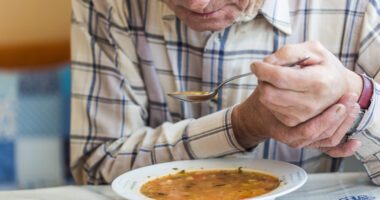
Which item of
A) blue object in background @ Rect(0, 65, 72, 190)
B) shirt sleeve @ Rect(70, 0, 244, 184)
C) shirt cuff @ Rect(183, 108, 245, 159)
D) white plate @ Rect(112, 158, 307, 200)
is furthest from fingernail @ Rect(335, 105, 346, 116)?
blue object in background @ Rect(0, 65, 72, 190)

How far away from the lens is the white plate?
3.18 ft

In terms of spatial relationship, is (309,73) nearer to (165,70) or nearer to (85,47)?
(165,70)

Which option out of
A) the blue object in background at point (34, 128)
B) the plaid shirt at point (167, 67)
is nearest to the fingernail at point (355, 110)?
the plaid shirt at point (167, 67)

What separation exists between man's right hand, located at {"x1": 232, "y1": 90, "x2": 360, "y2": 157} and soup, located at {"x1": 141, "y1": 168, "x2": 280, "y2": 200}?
0.08 metres

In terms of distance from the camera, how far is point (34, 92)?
5.69 ft

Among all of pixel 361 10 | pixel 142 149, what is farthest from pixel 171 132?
pixel 361 10

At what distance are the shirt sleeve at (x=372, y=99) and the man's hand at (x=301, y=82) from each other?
9 cm

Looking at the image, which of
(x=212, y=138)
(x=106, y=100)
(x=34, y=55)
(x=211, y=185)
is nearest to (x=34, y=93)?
(x=34, y=55)

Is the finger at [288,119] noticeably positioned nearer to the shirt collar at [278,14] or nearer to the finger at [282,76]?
the finger at [282,76]

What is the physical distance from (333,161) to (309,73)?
0.50 meters

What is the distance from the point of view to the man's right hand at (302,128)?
100 centimetres

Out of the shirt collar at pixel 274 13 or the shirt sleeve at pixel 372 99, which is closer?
the shirt sleeve at pixel 372 99

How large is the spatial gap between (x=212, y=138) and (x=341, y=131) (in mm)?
269

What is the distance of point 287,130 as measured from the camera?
3.49 ft
